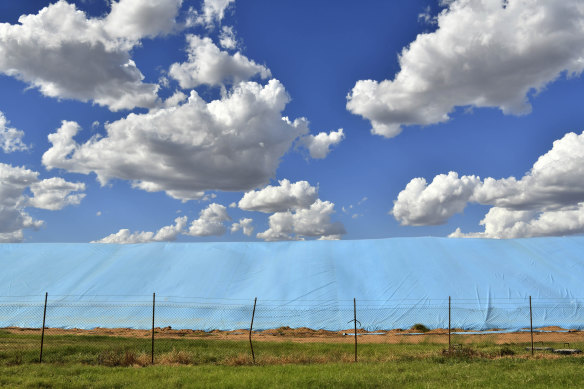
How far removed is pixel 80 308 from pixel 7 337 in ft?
34.2

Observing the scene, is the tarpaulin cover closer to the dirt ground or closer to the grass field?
the dirt ground

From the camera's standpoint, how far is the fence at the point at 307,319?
2819cm

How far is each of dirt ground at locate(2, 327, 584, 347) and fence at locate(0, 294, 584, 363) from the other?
0.19 feet

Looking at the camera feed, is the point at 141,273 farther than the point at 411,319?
Yes

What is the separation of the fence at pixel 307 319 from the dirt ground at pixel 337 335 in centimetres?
6

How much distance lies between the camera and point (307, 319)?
3056 cm

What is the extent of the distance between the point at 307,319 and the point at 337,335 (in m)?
3.10

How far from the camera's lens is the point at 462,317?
30172 millimetres

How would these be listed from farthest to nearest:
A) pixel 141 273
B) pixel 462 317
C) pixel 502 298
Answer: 1. pixel 141 273
2. pixel 502 298
3. pixel 462 317

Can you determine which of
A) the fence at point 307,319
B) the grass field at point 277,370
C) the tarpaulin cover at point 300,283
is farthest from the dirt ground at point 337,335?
the grass field at point 277,370

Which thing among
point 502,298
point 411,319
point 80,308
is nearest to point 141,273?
point 80,308

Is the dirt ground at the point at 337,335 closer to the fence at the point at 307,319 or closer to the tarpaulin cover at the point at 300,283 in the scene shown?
the fence at the point at 307,319

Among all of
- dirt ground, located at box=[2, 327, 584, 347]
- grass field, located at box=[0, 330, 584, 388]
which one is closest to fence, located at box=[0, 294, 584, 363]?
dirt ground, located at box=[2, 327, 584, 347]

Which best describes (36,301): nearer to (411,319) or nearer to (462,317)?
(411,319)
